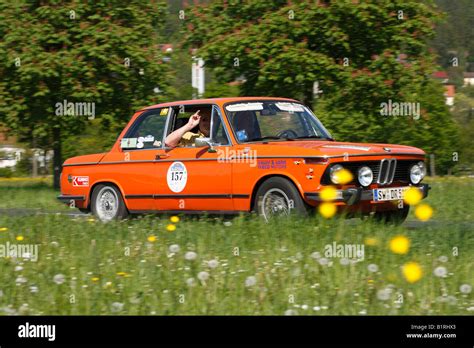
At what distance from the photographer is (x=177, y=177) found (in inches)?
447

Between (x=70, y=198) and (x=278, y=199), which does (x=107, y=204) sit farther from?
(x=278, y=199)

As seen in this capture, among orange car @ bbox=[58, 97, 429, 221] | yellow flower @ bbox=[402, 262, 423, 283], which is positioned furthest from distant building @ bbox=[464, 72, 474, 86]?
yellow flower @ bbox=[402, 262, 423, 283]

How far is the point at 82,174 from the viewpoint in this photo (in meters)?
12.9

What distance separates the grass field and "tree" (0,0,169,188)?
49.5 ft

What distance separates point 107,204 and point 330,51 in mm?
12953

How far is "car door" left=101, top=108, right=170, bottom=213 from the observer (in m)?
11.8

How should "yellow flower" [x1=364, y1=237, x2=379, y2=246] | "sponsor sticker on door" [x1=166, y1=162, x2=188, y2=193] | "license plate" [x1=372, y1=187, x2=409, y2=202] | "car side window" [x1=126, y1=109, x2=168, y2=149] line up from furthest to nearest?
"car side window" [x1=126, y1=109, x2=168, y2=149]
"sponsor sticker on door" [x1=166, y1=162, x2=188, y2=193]
"license plate" [x1=372, y1=187, x2=409, y2=202]
"yellow flower" [x1=364, y1=237, x2=379, y2=246]

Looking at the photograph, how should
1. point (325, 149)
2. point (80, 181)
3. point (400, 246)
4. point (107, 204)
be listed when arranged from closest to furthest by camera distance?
point (400, 246) → point (325, 149) → point (107, 204) → point (80, 181)

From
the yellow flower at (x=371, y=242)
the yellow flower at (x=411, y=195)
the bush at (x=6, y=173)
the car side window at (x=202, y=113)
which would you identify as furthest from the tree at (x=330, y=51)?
the bush at (x=6, y=173)

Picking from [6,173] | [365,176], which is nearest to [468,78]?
[6,173]

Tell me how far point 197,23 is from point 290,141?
1522 centimetres

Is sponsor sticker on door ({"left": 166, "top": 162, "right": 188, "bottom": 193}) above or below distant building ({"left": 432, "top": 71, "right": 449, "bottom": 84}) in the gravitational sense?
below

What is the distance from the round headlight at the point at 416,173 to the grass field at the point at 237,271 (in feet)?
2.74

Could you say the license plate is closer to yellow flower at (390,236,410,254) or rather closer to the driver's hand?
yellow flower at (390,236,410,254)
